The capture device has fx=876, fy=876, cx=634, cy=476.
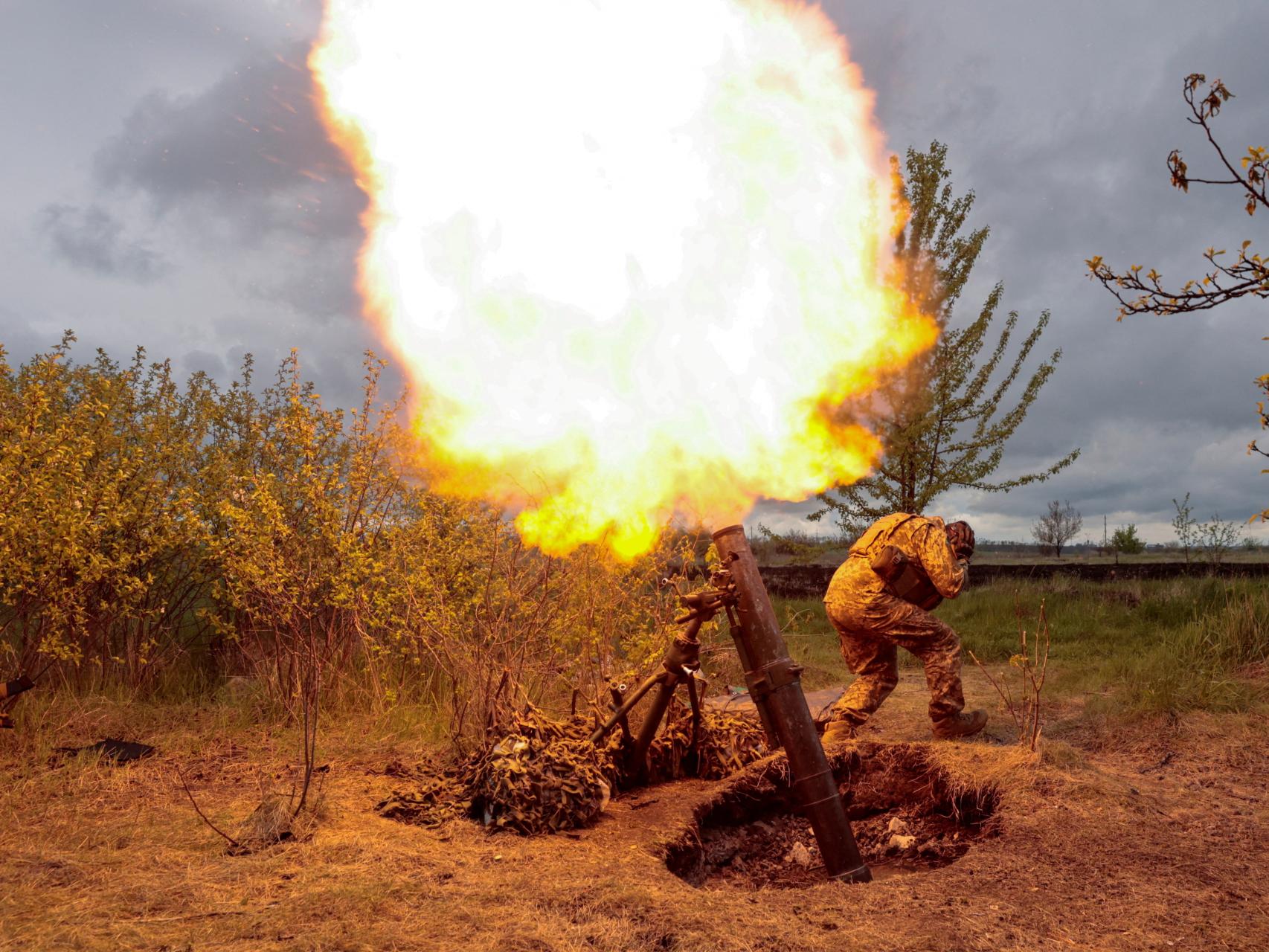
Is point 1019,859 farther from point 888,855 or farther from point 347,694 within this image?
point 347,694

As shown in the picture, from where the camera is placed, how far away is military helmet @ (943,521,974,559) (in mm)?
6598

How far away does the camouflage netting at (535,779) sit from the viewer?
4.85 m

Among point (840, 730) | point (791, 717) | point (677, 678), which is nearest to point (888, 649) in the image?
point (840, 730)

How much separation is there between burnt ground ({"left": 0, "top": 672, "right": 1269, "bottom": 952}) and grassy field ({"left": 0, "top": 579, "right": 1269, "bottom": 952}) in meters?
0.02

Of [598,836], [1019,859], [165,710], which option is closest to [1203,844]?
[1019,859]

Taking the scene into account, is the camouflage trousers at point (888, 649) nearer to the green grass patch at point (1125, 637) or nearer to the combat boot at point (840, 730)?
the combat boot at point (840, 730)

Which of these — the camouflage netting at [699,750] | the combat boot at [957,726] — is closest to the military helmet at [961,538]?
the combat boot at [957,726]

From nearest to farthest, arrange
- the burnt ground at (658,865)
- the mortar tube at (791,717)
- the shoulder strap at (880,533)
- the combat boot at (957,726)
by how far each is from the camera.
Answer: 1. the burnt ground at (658,865)
2. the mortar tube at (791,717)
3. the combat boot at (957,726)
4. the shoulder strap at (880,533)

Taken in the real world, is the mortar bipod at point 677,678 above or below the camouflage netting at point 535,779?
above

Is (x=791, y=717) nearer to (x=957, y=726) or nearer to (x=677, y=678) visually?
(x=677, y=678)

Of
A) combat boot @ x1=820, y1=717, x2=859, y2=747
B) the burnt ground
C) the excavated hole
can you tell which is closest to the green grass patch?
the burnt ground

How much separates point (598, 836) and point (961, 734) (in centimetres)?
329

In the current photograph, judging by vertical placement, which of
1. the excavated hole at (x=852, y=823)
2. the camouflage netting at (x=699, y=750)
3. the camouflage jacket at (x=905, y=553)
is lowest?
the excavated hole at (x=852, y=823)

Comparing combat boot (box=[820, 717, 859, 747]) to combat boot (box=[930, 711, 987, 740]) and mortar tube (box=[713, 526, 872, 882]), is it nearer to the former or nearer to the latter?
combat boot (box=[930, 711, 987, 740])
